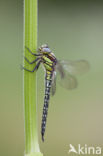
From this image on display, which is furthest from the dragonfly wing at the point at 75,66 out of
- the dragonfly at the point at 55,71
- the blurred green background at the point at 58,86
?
the blurred green background at the point at 58,86

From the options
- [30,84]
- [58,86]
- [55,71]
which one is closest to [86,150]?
[58,86]

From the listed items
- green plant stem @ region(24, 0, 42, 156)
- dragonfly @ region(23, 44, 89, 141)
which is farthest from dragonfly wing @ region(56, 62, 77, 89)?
green plant stem @ region(24, 0, 42, 156)

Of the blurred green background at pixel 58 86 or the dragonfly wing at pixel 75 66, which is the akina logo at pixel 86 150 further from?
the dragonfly wing at pixel 75 66

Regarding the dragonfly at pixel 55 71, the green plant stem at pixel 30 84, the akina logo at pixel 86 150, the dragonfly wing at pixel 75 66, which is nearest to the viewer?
the green plant stem at pixel 30 84

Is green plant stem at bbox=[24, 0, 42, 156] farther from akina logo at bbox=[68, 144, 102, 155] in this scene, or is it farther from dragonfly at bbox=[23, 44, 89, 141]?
akina logo at bbox=[68, 144, 102, 155]

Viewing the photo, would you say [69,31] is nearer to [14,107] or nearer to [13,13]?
[13,13]

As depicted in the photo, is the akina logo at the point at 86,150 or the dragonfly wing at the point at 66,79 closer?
the dragonfly wing at the point at 66,79

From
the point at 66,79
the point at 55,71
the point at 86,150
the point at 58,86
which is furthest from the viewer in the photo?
the point at 58,86

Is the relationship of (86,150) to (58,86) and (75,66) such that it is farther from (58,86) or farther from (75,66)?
(75,66)
